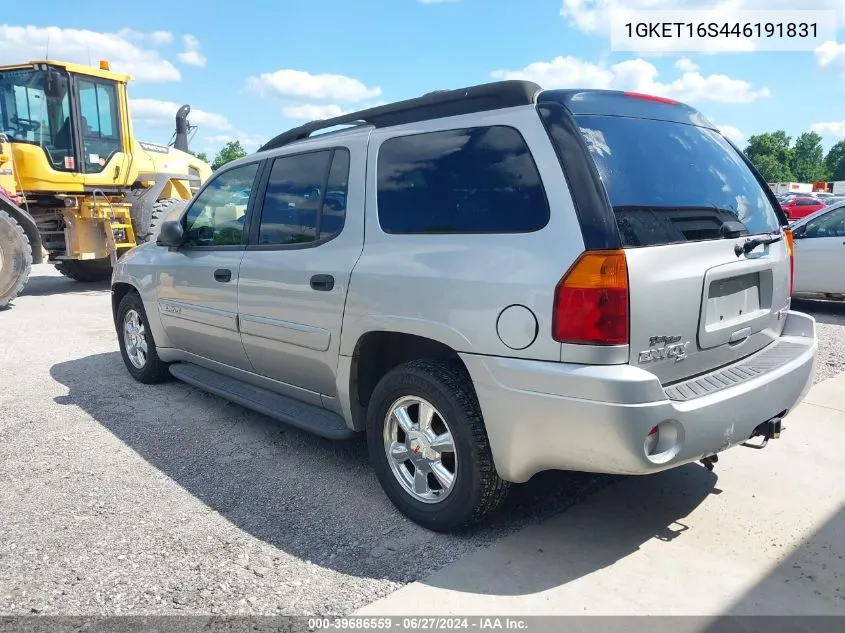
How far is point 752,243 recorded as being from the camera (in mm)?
3049

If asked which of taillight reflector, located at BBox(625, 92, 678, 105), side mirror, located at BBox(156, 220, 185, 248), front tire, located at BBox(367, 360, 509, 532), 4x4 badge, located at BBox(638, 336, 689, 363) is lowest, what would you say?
front tire, located at BBox(367, 360, 509, 532)

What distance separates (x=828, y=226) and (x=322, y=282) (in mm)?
7782

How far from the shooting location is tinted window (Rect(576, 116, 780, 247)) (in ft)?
8.71

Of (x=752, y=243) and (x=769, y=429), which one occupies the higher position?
(x=752, y=243)

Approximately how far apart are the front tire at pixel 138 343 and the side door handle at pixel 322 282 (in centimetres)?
248

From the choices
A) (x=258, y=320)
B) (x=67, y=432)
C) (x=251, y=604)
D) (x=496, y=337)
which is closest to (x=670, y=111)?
(x=496, y=337)

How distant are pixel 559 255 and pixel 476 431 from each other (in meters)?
0.85

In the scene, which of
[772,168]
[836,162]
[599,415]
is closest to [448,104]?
[599,415]

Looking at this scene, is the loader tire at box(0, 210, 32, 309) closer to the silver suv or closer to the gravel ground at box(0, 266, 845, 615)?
the gravel ground at box(0, 266, 845, 615)

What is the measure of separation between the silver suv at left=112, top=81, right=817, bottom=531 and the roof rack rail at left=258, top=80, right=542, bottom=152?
0.4 inches

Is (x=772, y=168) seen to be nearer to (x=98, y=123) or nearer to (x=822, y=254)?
(x=822, y=254)

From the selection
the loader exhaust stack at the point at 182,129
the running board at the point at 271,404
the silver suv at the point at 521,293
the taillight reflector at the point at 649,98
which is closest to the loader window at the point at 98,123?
the loader exhaust stack at the point at 182,129

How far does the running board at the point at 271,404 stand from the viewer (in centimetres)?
358

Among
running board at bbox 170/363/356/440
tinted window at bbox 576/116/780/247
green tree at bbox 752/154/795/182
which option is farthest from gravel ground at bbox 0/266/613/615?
green tree at bbox 752/154/795/182
